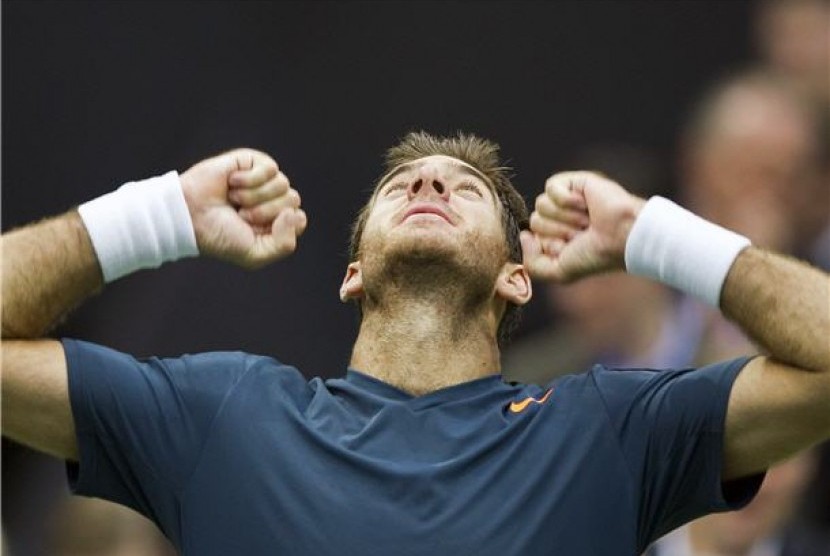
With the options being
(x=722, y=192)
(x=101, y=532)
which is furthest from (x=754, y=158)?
(x=101, y=532)

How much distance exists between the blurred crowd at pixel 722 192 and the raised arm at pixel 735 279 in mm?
1330

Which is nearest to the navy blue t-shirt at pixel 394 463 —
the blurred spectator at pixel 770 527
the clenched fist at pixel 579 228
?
the clenched fist at pixel 579 228

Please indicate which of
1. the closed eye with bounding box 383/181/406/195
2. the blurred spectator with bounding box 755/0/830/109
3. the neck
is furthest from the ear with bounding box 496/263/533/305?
the blurred spectator with bounding box 755/0/830/109

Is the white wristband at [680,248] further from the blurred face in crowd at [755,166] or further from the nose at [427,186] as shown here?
the blurred face in crowd at [755,166]

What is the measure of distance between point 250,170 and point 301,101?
1.65m

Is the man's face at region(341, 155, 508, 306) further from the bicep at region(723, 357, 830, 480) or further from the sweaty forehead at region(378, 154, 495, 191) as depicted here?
the bicep at region(723, 357, 830, 480)

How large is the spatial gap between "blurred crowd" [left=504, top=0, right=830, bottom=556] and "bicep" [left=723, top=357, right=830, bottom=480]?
4.41ft

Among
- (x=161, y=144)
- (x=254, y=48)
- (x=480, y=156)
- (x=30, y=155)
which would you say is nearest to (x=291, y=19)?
(x=254, y=48)

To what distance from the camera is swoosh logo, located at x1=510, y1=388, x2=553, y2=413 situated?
10.4 ft

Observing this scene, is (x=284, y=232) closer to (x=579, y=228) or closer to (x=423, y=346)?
(x=423, y=346)

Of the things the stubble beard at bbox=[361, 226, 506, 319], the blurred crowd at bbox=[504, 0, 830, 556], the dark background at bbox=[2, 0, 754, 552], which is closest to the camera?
the stubble beard at bbox=[361, 226, 506, 319]

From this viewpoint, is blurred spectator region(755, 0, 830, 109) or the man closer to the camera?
the man

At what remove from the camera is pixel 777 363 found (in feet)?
9.76

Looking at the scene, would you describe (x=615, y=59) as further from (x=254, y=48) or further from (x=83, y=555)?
(x=83, y=555)
